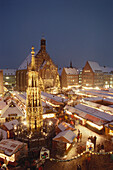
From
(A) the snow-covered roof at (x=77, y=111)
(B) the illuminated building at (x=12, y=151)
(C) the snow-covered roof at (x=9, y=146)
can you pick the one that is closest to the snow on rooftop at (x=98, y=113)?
(A) the snow-covered roof at (x=77, y=111)

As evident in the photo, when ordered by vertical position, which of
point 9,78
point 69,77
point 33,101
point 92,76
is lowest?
point 33,101

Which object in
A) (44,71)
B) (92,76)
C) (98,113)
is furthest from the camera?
(92,76)

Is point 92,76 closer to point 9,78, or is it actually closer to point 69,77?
point 69,77

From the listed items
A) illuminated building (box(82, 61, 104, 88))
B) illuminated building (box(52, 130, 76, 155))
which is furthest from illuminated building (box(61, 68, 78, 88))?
illuminated building (box(52, 130, 76, 155))

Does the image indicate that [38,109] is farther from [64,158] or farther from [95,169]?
[95,169]

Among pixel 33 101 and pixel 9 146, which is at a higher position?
pixel 33 101

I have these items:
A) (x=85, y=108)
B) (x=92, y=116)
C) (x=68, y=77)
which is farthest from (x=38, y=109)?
(x=68, y=77)

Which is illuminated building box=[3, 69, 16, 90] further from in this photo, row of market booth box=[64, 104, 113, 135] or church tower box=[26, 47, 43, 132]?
church tower box=[26, 47, 43, 132]

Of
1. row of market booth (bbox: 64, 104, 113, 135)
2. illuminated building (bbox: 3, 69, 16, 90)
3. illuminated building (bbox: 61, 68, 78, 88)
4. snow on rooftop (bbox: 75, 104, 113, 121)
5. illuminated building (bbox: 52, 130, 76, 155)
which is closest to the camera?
illuminated building (bbox: 52, 130, 76, 155)

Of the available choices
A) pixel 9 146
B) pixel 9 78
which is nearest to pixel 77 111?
pixel 9 146

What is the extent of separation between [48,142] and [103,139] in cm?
718

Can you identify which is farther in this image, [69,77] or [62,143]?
[69,77]

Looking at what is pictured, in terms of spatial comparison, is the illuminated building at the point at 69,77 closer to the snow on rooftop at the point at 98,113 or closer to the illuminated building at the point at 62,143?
the snow on rooftop at the point at 98,113

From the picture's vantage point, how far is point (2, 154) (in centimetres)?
1126
